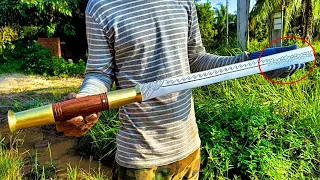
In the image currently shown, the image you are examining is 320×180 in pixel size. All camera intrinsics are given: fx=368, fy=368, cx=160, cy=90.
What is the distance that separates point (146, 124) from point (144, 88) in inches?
11.7

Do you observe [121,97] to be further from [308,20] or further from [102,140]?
[308,20]

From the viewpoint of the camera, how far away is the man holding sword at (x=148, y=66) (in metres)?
1.36

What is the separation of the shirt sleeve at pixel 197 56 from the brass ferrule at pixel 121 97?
489mm

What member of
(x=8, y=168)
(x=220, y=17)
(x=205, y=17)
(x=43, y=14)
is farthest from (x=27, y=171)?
(x=220, y=17)

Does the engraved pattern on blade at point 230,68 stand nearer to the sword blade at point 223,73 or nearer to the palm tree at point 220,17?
the sword blade at point 223,73

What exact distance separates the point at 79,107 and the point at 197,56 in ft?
2.28

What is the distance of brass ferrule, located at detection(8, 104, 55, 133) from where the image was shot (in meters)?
1.01

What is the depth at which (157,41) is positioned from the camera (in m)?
1.41

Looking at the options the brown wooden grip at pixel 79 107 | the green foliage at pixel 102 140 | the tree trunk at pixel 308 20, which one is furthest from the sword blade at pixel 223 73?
the tree trunk at pixel 308 20

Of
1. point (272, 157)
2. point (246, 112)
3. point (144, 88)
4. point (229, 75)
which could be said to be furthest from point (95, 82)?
point (246, 112)

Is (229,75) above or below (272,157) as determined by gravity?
above

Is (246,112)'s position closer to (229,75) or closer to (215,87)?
(215,87)

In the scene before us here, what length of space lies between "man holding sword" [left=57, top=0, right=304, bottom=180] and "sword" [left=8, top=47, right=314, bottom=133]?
60 mm

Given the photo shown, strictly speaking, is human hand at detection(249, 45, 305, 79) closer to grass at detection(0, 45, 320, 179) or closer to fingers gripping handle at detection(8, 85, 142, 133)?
fingers gripping handle at detection(8, 85, 142, 133)
